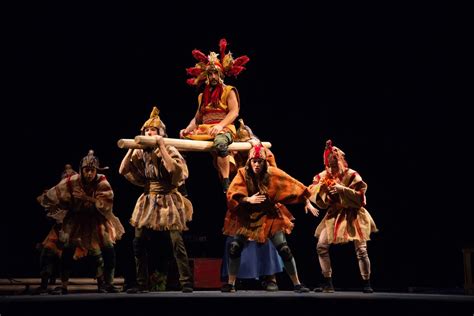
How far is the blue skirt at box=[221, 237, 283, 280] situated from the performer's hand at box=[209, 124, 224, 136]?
848mm

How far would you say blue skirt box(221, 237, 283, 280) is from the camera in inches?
235

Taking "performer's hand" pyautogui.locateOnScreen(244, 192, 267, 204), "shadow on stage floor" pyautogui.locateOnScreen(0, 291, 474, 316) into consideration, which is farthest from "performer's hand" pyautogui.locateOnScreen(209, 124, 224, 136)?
"shadow on stage floor" pyautogui.locateOnScreen(0, 291, 474, 316)

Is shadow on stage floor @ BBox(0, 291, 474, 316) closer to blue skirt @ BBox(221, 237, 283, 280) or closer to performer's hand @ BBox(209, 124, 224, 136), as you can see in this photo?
blue skirt @ BBox(221, 237, 283, 280)

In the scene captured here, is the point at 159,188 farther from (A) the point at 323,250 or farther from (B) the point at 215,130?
(A) the point at 323,250

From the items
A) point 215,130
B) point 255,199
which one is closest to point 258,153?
point 255,199

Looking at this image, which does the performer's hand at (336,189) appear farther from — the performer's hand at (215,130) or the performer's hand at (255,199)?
the performer's hand at (215,130)

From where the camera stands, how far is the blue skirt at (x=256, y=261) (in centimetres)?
596

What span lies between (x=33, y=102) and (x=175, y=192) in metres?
2.12

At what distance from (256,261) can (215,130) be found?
1.10 meters

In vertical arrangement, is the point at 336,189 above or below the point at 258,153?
below

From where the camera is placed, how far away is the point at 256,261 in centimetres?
602

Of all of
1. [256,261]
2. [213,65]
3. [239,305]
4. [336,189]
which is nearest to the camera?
[239,305]

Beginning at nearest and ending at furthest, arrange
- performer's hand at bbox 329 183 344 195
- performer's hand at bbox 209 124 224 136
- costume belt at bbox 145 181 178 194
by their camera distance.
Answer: costume belt at bbox 145 181 178 194 → performer's hand at bbox 329 183 344 195 → performer's hand at bbox 209 124 224 136

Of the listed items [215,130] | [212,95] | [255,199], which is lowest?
[255,199]
